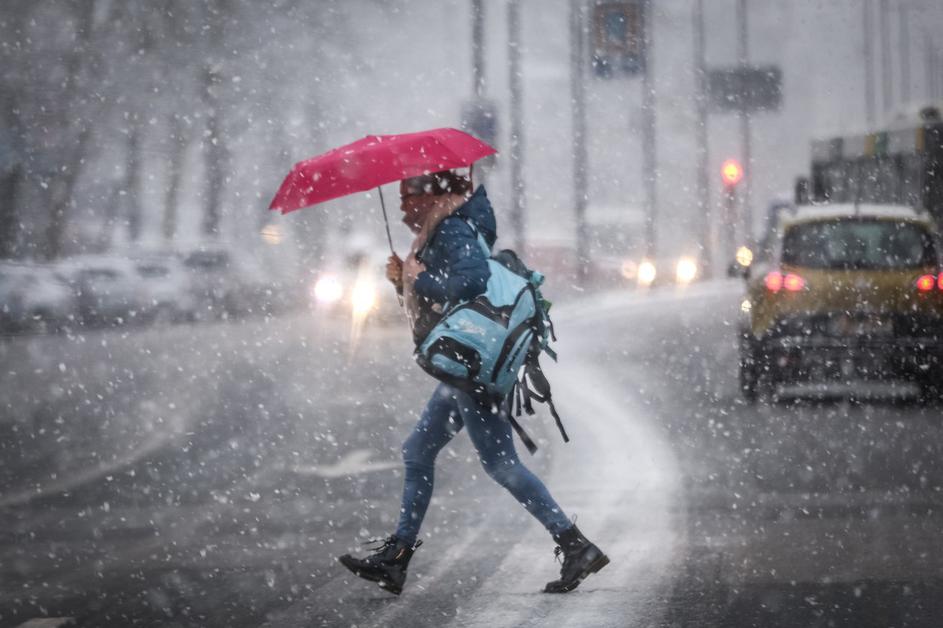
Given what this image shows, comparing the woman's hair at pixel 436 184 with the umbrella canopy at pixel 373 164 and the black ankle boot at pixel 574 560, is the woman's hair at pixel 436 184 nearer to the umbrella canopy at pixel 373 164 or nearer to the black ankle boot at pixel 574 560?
the umbrella canopy at pixel 373 164

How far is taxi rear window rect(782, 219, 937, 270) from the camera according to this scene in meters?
12.7

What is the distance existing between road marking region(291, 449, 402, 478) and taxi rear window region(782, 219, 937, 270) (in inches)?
180

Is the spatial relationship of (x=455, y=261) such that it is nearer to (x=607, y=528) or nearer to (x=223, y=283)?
(x=607, y=528)

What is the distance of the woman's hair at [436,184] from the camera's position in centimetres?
569

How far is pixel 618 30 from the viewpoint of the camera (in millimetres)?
27141

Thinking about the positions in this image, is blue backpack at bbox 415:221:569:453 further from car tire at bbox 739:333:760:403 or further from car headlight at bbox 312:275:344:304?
car headlight at bbox 312:275:344:304

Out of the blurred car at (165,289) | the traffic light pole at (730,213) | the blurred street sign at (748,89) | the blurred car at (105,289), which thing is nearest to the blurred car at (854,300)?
the blurred car at (105,289)

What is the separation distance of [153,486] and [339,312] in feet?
52.8

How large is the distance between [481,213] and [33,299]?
24.2 meters

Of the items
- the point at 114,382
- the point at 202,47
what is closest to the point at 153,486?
the point at 114,382

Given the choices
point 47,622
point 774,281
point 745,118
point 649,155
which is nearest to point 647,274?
point 649,155

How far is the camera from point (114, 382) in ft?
57.5

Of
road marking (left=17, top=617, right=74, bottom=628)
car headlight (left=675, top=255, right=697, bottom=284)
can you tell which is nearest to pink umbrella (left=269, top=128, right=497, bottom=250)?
road marking (left=17, top=617, right=74, bottom=628)

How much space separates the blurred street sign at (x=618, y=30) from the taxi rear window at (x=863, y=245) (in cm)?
1468
